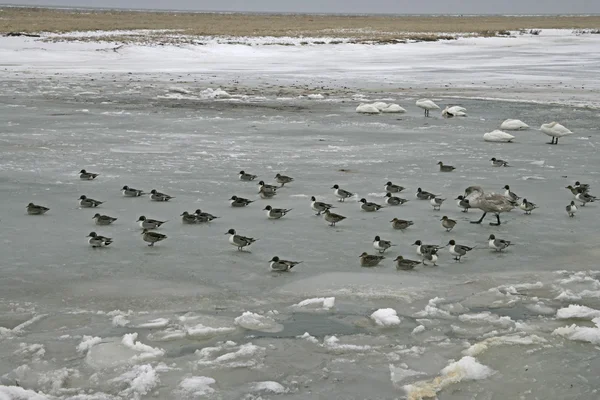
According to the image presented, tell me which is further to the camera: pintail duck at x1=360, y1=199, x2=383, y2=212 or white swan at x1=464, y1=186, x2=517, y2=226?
pintail duck at x1=360, y1=199, x2=383, y2=212

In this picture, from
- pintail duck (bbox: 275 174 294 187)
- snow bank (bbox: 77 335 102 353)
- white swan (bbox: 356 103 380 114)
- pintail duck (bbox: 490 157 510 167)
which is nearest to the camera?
snow bank (bbox: 77 335 102 353)

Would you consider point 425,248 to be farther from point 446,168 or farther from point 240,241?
point 446,168

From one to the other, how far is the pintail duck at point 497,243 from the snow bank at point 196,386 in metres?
4.78

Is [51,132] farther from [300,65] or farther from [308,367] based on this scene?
[300,65]

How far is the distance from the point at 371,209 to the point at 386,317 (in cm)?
447

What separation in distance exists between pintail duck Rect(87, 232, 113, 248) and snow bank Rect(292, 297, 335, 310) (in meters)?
3.04

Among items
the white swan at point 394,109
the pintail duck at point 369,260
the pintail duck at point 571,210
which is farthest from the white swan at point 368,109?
the pintail duck at point 369,260

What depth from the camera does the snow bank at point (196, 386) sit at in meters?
6.30

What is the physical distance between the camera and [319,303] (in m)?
8.19

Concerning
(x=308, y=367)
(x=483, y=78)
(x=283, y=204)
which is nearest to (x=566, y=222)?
(x=283, y=204)

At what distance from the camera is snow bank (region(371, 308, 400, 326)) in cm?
768

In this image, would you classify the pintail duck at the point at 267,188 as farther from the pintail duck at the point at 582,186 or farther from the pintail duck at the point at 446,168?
the pintail duck at the point at 582,186

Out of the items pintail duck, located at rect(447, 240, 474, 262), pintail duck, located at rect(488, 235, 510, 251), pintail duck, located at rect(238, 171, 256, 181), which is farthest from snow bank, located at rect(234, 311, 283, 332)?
pintail duck, located at rect(238, 171, 256, 181)

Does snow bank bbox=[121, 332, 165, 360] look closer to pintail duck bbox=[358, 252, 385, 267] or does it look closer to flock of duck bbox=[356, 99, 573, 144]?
pintail duck bbox=[358, 252, 385, 267]
